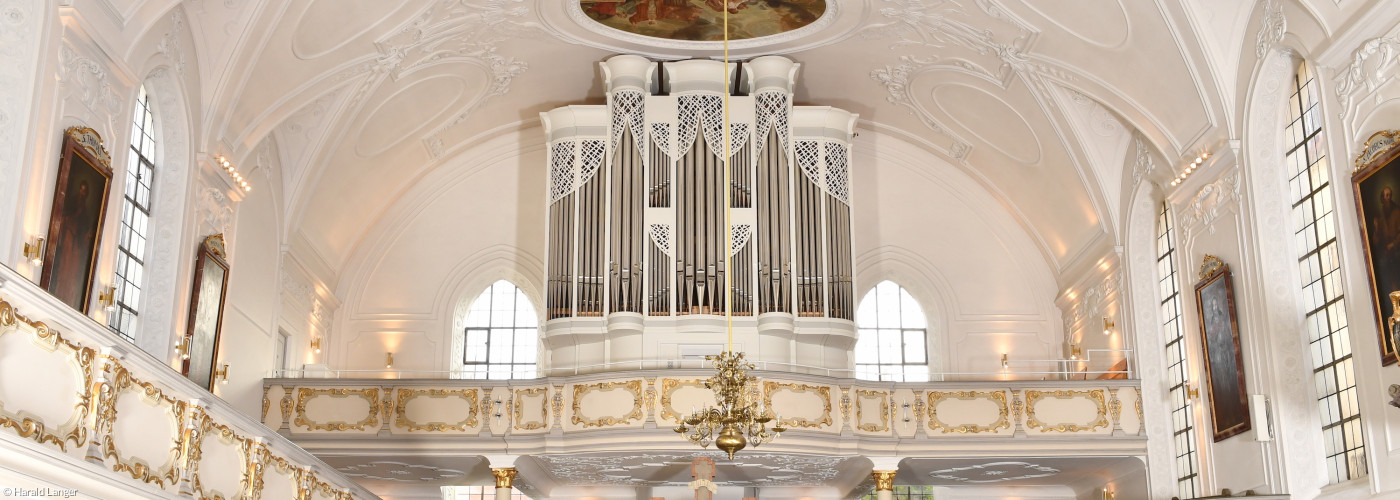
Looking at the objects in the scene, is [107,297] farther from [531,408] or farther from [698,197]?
[698,197]

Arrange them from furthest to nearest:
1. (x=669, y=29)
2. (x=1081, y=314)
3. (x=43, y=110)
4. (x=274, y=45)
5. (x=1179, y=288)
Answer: (x=1081, y=314) → (x=669, y=29) → (x=1179, y=288) → (x=274, y=45) → (x=43, y=110)

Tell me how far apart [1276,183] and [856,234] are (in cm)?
866

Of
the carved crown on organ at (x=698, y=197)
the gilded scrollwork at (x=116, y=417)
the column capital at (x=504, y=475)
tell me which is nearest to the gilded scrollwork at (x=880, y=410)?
the carved crown on organ at (x=698, y=197)

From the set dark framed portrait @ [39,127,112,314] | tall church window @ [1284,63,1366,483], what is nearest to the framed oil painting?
tall church window @ [1284,63,1366,483]

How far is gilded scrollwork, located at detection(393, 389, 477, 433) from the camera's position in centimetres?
1805

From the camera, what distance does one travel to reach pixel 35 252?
37.3ft

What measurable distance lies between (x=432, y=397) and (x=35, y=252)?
746 cm

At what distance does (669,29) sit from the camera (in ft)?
63.2

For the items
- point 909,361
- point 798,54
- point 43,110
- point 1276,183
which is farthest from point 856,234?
point 43,110

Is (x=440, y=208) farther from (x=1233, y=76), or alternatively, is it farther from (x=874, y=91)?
(x=1233, y=76)

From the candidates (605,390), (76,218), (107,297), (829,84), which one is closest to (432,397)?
(605,390)

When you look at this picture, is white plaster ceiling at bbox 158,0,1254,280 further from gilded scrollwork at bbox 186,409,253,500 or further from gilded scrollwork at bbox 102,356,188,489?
gilded scrollwork at bbox 102,356,188,489

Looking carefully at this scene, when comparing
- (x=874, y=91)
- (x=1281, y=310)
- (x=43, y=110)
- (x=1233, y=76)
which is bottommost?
(x=1281, y=310)

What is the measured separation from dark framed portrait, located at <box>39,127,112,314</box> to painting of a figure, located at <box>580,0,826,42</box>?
7.48 m
